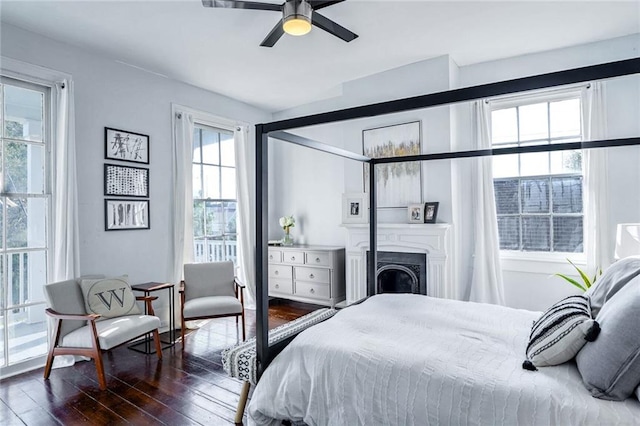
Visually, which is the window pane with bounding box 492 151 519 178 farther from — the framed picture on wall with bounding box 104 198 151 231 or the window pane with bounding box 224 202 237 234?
the framed picture on wall with bounding box 104 198 151 231

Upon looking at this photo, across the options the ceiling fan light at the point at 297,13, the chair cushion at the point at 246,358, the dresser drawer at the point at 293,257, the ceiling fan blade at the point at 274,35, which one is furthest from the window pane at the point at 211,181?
the chair cushion at the point at 246,358

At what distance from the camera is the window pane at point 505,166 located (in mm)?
3967

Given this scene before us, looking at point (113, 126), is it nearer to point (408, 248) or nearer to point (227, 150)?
point (227, 150)

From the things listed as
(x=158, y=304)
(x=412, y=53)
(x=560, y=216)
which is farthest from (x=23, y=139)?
(x=560, y=216)

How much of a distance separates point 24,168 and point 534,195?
4.84m

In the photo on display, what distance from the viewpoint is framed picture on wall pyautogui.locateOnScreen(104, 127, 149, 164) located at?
3.61m

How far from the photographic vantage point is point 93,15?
286cm

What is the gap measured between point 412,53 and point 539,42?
1180 mm

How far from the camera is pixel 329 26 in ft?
8.52

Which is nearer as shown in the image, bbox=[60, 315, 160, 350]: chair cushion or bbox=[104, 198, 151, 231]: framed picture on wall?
bbox=[60, 315, 160, 350]: chair cushion

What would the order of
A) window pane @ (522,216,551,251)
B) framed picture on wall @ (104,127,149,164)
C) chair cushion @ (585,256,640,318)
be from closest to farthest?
chair cushion @ (585,256,640,318) → framed picture on wall @ (104,127,149,164) → window pane @ (522,216,551,251)

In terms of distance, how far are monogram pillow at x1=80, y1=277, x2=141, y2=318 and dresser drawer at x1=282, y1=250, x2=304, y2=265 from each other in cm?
207

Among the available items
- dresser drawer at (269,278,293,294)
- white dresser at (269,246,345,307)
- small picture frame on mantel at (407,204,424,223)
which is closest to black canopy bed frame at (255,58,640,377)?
small picture frame on mantel at (407,204,424,223)

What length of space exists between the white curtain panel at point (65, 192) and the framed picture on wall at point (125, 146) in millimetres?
344
